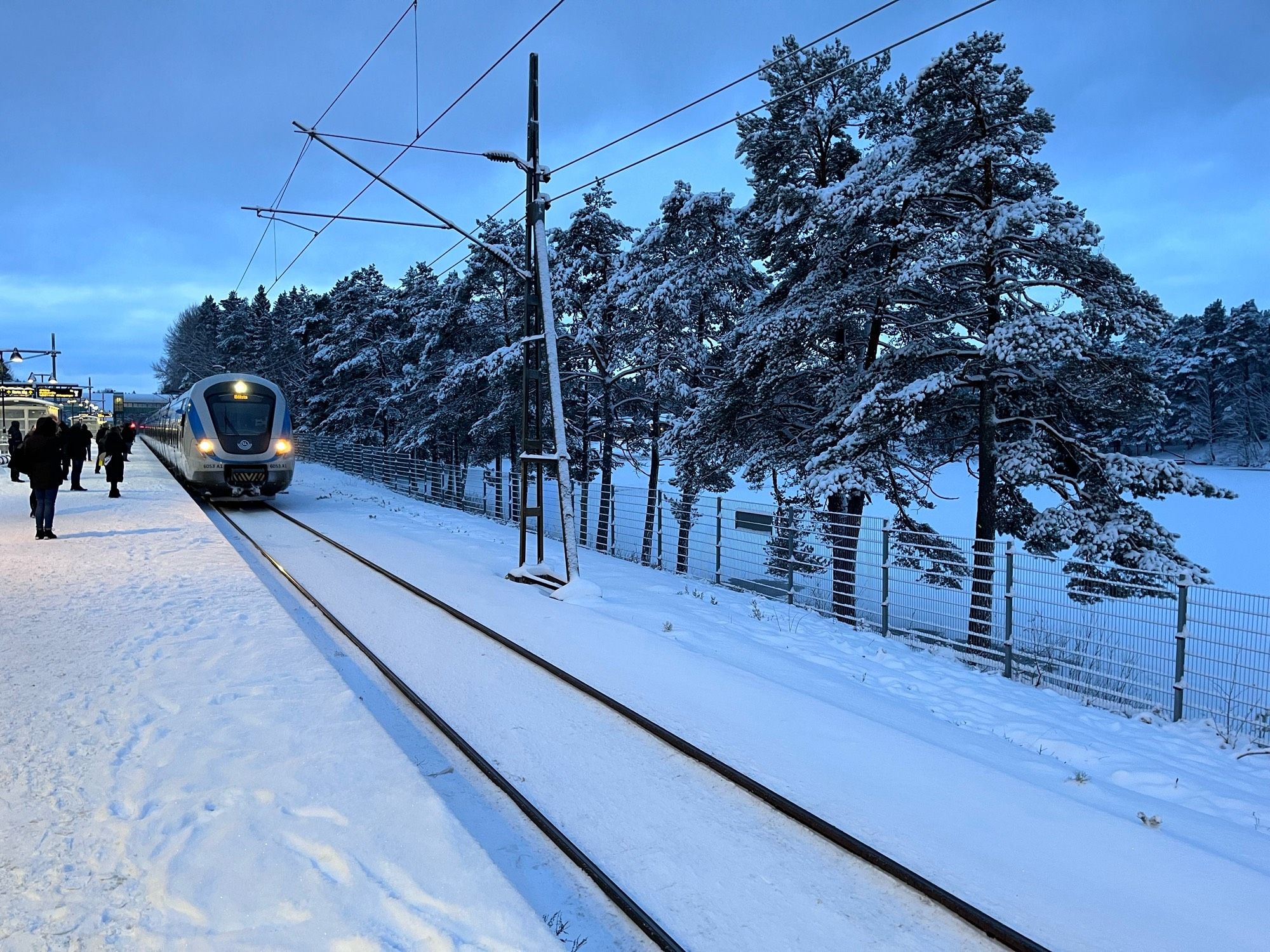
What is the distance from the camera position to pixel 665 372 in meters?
19.9

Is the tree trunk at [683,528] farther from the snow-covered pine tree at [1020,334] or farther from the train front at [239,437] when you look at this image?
the train front at [239,437]

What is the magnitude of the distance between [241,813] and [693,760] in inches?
106

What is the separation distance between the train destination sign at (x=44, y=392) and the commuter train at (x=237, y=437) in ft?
79.9

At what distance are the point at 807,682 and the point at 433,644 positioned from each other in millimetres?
3713

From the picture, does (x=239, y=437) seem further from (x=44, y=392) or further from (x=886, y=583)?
(x=44, y=392)

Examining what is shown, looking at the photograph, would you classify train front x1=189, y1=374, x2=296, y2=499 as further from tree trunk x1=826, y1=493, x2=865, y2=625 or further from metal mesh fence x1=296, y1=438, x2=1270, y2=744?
tree trunk x1=826, y1=493, x2=865, y2=625

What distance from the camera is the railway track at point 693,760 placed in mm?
3352

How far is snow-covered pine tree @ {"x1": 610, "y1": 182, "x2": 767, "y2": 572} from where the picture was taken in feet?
63.5

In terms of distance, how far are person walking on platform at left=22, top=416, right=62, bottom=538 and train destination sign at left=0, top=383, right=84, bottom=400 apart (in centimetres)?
2932

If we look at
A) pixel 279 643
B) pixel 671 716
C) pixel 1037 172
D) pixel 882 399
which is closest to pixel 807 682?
pixel 671 716

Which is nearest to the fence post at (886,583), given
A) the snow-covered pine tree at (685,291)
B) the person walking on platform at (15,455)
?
the snow-covered pine tree at (685,291)

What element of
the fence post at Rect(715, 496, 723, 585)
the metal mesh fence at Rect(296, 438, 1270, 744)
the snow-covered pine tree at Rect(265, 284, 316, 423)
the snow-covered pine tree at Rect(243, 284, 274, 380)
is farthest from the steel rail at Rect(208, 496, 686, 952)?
the snow-covered pine tree at Rect(243, 284, 274, 380)

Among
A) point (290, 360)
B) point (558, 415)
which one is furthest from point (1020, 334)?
point (290, 360)

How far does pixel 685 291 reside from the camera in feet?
62.9
